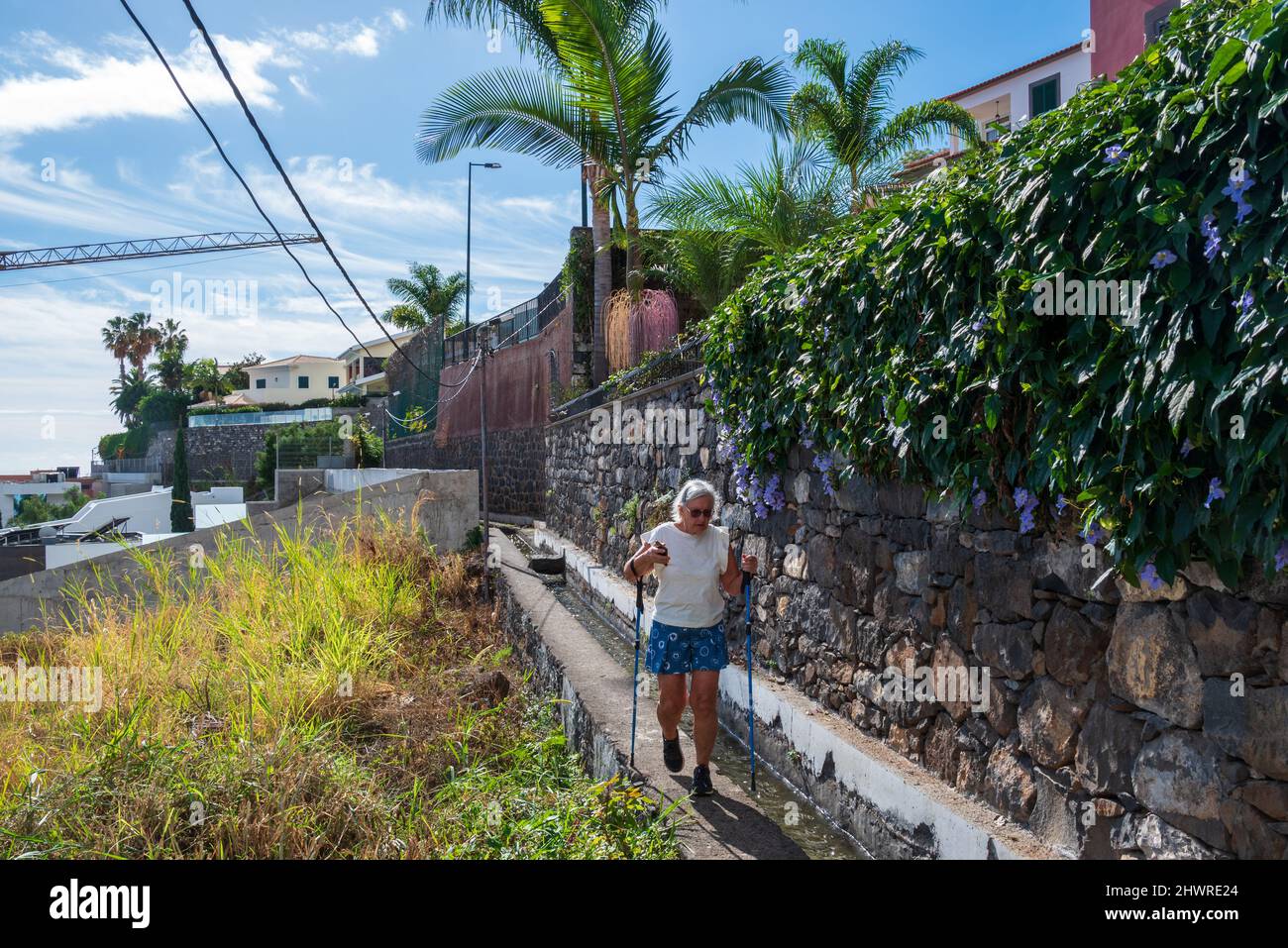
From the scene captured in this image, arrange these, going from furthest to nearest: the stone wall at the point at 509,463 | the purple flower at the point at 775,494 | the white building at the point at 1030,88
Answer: the white building at the point at 1030,88, the stone wall at the point at 509,463, the purple flower at the point at 775,494

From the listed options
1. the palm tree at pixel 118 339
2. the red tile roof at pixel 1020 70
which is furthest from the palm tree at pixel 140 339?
the red tile roof at pixel 1020 70

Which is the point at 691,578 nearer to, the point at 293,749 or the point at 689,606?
the point at 689,606

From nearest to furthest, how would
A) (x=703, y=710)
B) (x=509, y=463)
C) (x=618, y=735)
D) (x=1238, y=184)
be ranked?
(x=1238, y=184)
(x=703, y=710)
(x=618, y=735)
(x=509, y=463)

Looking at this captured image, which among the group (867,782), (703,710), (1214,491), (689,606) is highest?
(1214,491)

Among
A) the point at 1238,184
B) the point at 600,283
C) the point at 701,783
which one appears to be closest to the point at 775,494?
the point at 701,783

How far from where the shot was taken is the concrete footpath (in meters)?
4.13

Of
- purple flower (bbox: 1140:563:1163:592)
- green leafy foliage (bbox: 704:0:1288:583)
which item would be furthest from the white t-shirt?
purple flower (bbox: 1140:563:1163:592)

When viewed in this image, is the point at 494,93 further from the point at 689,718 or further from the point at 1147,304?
the point at 1147,304

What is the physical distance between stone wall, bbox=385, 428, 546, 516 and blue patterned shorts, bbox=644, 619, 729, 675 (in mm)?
12446

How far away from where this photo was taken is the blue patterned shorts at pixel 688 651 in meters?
4.87

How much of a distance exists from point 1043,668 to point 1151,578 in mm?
805

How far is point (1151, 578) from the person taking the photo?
2.50m

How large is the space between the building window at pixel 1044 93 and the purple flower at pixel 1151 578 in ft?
88.2

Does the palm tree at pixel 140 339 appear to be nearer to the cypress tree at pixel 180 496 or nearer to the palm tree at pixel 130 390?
the palm tree at pixel 130 390
